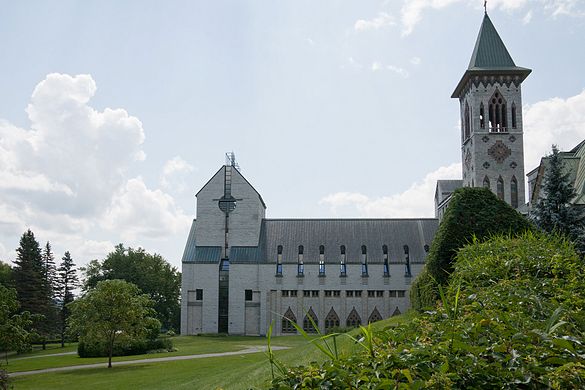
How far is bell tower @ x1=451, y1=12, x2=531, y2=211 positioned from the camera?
64.6 metres

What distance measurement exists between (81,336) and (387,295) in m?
35.8

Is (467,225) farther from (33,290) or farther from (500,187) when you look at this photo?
(33,290)

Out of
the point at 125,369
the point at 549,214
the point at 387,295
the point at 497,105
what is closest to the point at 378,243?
the point at 387,295

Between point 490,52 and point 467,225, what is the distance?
186 ft

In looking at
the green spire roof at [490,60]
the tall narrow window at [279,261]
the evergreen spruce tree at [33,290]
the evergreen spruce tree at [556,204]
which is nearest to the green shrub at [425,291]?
the evergreen spruce tree at [556,204]

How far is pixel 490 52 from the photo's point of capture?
6706 centimetres

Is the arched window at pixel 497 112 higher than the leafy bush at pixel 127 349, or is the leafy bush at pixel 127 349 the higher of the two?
the arched window at pixel 497 112

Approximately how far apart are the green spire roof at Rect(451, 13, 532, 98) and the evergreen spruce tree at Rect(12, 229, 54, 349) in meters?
55.7

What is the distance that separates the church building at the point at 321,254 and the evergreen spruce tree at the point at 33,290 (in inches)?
755

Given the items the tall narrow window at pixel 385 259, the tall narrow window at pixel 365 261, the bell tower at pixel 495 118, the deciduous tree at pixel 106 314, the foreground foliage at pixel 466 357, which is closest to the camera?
the foreground foliage at pixel 466 357

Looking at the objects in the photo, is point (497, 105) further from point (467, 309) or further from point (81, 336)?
point (467, 309)

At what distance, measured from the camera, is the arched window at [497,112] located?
6619 cm

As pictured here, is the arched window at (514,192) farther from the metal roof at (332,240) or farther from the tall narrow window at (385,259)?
the tall narrow window at (385,259)

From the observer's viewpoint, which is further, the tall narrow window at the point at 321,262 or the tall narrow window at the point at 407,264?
the tall narrow window at the point at 321,262
